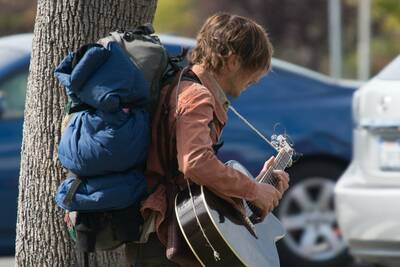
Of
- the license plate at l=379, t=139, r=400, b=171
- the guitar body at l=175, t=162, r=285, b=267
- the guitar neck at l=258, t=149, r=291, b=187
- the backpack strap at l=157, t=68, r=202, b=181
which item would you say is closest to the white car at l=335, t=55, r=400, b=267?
the license plate at l=379, t=139, r=400, b=171

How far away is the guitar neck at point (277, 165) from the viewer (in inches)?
143

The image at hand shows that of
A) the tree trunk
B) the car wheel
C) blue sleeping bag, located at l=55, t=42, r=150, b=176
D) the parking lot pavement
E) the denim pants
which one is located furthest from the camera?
the car wheel

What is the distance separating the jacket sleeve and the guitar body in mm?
71

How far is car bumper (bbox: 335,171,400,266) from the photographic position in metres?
5.73

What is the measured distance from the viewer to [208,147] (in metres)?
3.30

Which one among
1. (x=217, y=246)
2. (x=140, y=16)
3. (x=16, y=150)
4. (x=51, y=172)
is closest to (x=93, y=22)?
(x=140, y=16)

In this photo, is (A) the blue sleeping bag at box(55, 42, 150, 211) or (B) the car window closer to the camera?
(A) the blue sleeping bag at box(55, 42, 150, 211)

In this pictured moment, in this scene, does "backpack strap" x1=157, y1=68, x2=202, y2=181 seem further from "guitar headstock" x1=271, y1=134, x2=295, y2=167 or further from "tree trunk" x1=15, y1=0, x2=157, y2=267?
"tree trunk" x1=15, y1=0, x2=157, y2=267

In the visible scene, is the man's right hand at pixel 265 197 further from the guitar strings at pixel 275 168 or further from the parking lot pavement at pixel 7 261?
the parking lot pavement at pixel 7 261

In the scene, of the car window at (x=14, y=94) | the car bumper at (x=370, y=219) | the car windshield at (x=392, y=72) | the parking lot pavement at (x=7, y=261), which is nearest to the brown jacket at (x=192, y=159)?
the car bumper at (x=370, y=219)

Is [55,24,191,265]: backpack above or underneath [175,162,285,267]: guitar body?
above

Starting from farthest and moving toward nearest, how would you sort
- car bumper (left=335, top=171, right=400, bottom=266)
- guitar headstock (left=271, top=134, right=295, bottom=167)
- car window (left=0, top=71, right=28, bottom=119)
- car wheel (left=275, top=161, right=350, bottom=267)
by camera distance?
car wheel (left=275, top=161, right=350, bottom=267) → car window (left=0, top=71, right=28, bottom=119) → car bumper (left=335, top=171, right=400, bottom=266) → guitar headstock (left=271, top=134, right=295, bottom=167)

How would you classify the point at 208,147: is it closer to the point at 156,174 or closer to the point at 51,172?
the point at 156,174

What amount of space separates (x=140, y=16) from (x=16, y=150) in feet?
9.95
